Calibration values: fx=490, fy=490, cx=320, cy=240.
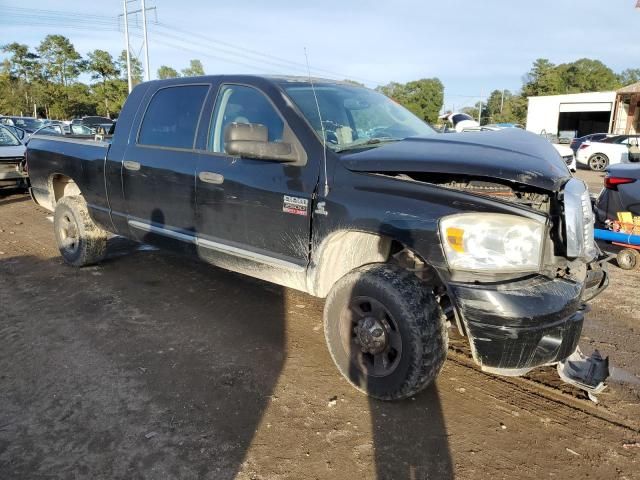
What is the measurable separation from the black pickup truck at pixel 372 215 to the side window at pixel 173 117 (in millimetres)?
17

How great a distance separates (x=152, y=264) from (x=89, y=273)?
0.65m

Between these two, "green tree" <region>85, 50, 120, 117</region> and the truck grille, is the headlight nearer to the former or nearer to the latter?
the truck grille

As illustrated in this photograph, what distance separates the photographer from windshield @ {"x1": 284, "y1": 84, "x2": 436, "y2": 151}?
10.6 ft

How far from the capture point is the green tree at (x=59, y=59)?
6153 centimetres

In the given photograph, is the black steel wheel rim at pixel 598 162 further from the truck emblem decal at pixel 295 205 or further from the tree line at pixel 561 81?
the tree line at pixel 561 81

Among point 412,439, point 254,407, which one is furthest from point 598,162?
point 254,407

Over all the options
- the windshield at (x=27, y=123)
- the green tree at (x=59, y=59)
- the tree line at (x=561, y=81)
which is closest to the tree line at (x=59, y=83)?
the green tree at (x=59, y=59)

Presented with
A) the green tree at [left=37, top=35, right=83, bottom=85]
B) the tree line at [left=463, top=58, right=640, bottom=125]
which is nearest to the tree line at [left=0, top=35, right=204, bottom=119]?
the green tree at [left=37, top=35, right=83, bottom=85]

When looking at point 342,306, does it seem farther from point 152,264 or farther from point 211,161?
point 152,264

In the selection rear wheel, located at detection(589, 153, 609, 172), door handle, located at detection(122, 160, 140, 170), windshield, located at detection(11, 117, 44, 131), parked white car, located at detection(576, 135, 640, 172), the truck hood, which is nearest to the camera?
the truck hood

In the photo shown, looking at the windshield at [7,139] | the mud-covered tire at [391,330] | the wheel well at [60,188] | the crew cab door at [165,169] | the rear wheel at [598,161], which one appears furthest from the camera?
the rear wheel at [598,161]

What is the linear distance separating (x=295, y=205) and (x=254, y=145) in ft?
1.46

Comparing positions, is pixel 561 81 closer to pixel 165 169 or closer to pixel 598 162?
pixel 598 162

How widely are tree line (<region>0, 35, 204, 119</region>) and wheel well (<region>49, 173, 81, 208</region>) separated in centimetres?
4224
